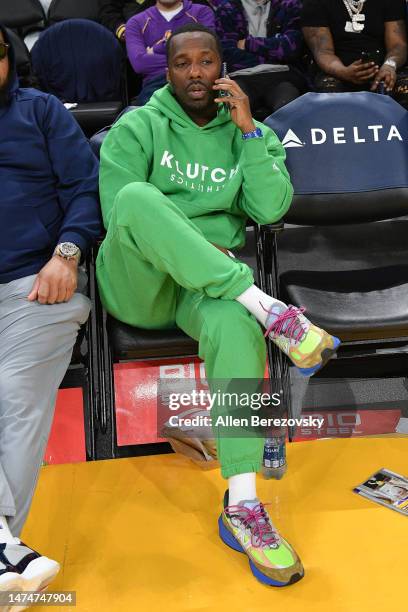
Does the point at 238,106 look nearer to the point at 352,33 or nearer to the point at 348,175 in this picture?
the point at 348,175

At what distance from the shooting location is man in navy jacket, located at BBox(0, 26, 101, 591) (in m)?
1.86

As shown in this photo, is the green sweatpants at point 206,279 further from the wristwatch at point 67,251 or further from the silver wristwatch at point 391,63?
the silver wristwatch at point 391,63

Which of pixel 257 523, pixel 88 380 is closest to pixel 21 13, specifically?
pixel 88 380

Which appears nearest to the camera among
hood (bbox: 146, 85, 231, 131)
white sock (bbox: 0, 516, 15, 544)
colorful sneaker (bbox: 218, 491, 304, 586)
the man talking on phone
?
white sock (bbox: 0, 516, 15, 544)

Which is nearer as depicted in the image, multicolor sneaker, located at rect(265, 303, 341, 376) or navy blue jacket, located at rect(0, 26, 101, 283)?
multicolor sneaker, located at rect(265, 303, 341, 376)

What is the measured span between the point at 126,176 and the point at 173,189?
173 millimetres

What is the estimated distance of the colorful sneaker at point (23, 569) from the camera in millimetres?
1603

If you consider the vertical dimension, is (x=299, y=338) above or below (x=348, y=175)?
below

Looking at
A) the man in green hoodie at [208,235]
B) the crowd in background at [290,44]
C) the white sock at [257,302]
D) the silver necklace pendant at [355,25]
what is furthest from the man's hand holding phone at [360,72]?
the white sock at [257,302]

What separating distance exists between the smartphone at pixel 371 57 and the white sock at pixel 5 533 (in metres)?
3.16

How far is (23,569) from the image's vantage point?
1655 millimetres

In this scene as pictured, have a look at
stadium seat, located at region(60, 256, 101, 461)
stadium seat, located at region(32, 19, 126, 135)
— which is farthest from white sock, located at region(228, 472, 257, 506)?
stadium seat, located at region(32, 19, 126, 135)

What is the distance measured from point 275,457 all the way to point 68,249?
35.0 inches

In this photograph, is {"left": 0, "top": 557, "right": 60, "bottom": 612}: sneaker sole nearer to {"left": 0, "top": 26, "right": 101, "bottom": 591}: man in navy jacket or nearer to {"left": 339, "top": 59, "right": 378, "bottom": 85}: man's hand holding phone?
{"left": 0, "top": 26, "right": 101, "bottom": 591}: man in navy jacket
